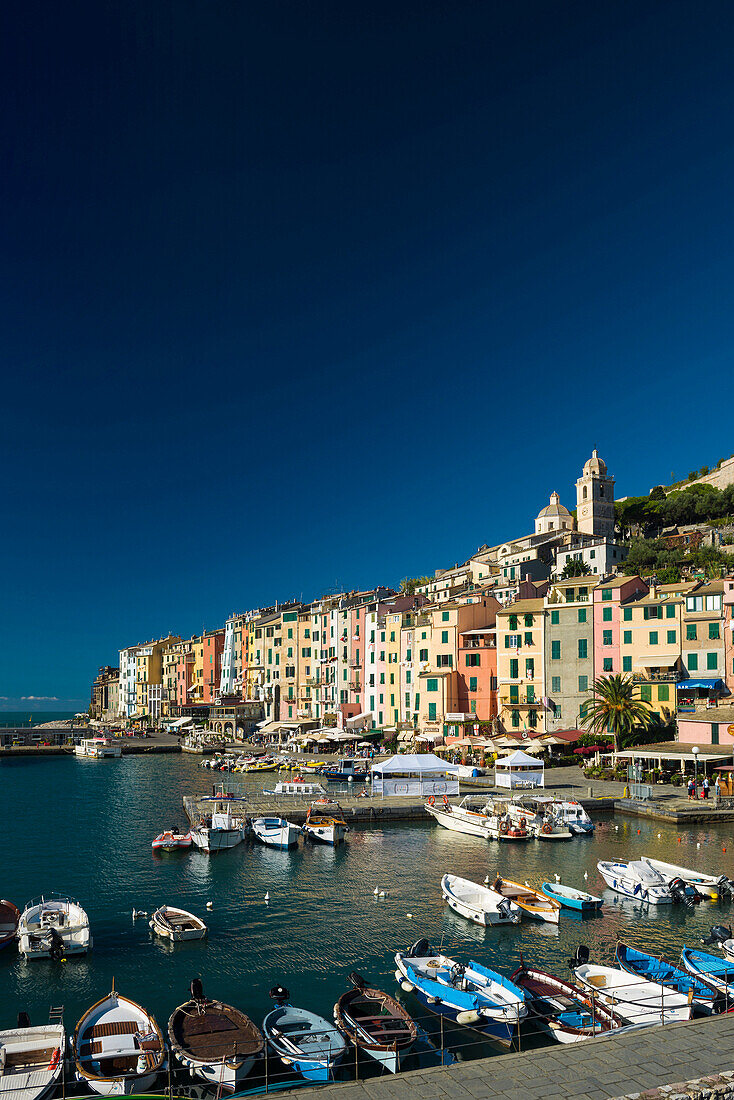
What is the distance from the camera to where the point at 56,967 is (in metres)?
27.5

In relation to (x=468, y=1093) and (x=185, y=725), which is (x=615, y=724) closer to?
(x=468, y=1093)

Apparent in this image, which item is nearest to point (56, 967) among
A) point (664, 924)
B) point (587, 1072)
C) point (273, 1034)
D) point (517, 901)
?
point (273, 1034)

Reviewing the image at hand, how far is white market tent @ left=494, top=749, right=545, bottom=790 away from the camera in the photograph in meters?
58.0

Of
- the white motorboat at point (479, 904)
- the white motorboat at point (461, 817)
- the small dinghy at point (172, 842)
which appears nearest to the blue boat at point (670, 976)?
the white motorboat at point (479, 904)

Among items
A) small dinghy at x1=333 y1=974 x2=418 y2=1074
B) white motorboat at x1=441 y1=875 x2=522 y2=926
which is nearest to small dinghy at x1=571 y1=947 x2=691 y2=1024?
small dinghy at x1=333 y1=974 x2=418 y2=1074

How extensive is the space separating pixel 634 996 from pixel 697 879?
15.7 metres

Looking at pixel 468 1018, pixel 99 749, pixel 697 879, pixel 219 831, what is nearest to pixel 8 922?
pixel 219 831

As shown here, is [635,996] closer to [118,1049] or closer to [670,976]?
[670,976]

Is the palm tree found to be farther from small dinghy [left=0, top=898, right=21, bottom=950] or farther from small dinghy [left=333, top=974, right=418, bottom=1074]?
small dinghy [left=0, top=898, right=21, bottom=950]

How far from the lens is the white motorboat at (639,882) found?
34.0 metres

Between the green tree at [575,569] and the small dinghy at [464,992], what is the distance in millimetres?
97492

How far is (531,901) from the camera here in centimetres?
3219

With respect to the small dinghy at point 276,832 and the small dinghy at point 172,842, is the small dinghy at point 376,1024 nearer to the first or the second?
the small dinghy at point 276,832

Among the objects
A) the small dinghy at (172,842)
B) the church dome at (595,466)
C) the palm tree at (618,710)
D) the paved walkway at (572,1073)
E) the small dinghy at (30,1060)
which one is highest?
the church dome at (595,466)
